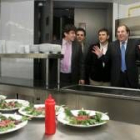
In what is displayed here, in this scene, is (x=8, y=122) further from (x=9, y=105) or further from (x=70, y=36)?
(x=70, y=36)

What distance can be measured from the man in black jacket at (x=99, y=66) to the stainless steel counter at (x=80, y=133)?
1642 mm

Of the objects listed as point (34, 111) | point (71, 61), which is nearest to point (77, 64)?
point (71, 61)

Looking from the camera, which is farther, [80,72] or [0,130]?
[80,72]

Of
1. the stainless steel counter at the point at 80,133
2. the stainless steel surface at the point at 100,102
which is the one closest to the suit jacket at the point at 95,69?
the stainless steel surface at the point at 100,102

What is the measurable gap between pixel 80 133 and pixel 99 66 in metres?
1.79

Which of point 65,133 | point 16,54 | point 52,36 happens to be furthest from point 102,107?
point 52,36

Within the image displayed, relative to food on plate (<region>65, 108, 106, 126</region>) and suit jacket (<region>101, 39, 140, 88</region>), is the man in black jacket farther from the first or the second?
food on plate (<region>65, 108, 106, 126</region>)

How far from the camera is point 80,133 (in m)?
1.13

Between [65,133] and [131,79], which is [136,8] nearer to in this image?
[131,79]

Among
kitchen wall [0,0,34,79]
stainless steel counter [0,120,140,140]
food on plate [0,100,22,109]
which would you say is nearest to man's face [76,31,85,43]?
kitchen wall [0,0,34,79]

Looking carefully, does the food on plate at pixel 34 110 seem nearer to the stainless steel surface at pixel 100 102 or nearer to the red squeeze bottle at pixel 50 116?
the red squeeze bottle at pixel 50 116

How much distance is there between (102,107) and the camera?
71.1 inches

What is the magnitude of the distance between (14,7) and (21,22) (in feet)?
0.95

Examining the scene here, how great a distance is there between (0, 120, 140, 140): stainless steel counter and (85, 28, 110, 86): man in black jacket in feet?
5.39
